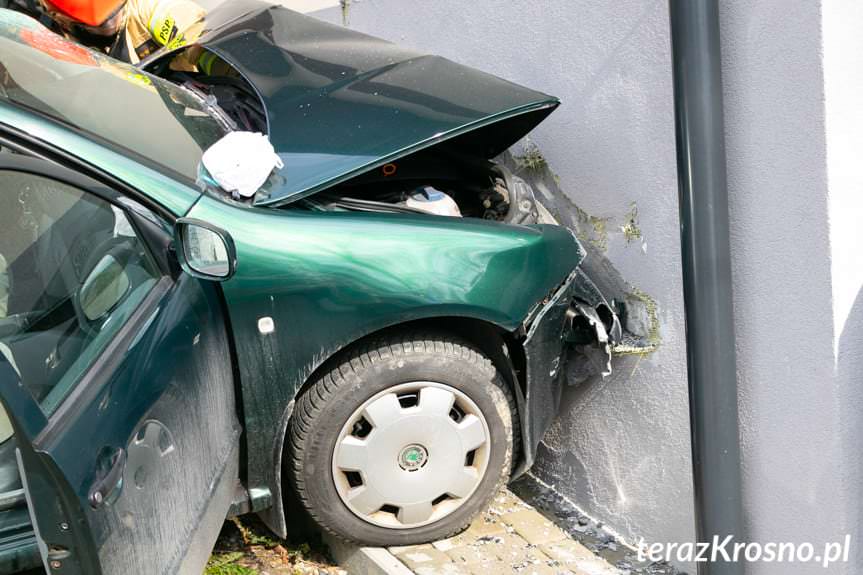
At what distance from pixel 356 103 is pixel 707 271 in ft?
4.13

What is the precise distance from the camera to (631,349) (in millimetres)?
3311

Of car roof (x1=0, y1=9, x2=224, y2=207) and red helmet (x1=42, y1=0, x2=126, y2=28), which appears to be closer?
car roof (x1=0, y1=9, x2=224, y2=207)

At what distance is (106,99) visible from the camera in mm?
3141

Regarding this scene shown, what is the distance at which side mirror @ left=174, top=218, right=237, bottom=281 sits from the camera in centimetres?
267


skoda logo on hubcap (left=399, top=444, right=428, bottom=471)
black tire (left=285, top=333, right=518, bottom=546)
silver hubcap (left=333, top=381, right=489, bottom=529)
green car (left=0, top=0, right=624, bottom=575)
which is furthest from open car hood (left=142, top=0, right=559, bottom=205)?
skoda logo on hubcap (left=399, top=444, right=428, bottom=471)

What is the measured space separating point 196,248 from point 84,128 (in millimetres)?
474

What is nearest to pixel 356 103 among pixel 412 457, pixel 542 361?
pixel 542 361

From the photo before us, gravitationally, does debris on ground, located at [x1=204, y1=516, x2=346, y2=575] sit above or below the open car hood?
below

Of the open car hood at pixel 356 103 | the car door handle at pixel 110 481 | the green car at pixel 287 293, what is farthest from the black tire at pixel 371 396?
the car door handle at pixel 110 481

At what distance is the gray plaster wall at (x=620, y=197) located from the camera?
10.5ft

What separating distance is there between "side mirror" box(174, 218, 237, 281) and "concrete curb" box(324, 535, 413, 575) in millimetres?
1115

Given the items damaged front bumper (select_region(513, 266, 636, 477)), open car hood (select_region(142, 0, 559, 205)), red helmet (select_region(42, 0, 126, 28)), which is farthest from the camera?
red helmet (select_region(42, 0, 126, 28))

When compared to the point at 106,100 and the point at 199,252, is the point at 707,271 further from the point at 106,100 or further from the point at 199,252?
the point at 106,100

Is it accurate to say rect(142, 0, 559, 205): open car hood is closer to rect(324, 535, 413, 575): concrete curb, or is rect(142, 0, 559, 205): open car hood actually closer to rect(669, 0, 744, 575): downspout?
rect(669, 0, 744, 575): downspout
